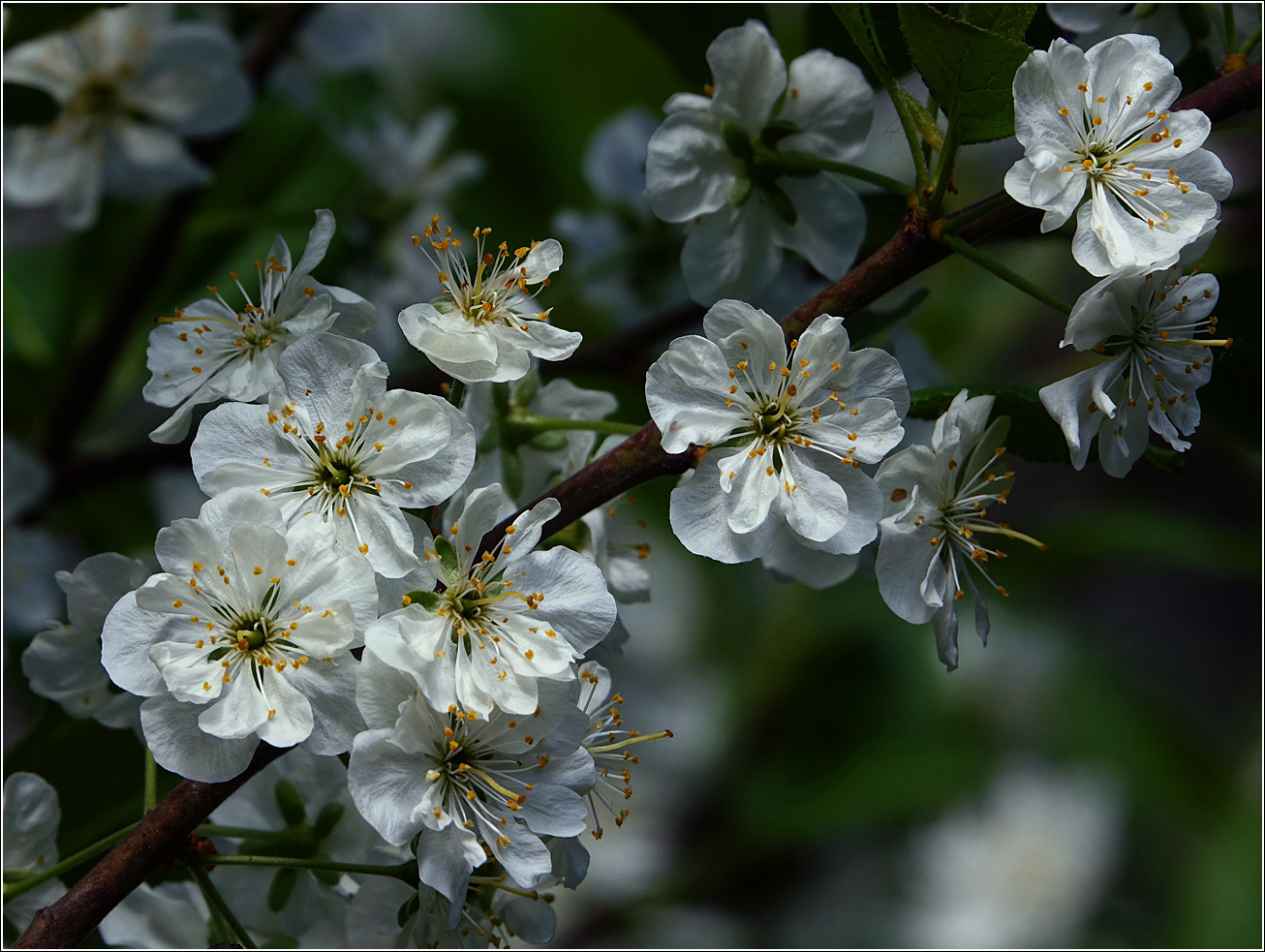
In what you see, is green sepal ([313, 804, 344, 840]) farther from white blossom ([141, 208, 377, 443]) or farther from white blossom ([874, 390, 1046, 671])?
white blossom ([874, 390, 1046, 671])

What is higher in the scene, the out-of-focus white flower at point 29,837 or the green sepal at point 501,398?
the green sepal at point 501,398

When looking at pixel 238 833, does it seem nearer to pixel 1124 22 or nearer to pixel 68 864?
pixel 68 864

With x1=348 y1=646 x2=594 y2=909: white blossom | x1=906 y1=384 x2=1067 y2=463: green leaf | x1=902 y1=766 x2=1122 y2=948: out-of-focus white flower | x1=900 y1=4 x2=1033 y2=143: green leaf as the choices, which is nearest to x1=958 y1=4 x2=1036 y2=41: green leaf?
x1=900 y1=4 x2=1033 y2=143: green leaf

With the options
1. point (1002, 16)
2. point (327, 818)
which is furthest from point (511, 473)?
point (1002, 16)

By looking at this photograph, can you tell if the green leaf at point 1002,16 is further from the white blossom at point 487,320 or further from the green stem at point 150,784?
the green stem at point 150,784

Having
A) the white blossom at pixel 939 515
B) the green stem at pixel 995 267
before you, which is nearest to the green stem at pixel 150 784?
the white blossom at pixel 939 515

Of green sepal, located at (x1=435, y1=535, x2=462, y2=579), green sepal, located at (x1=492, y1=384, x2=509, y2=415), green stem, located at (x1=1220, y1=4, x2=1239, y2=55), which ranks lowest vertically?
green sepal, located at (x1=435, y1=535, x2=462, y2=579)
